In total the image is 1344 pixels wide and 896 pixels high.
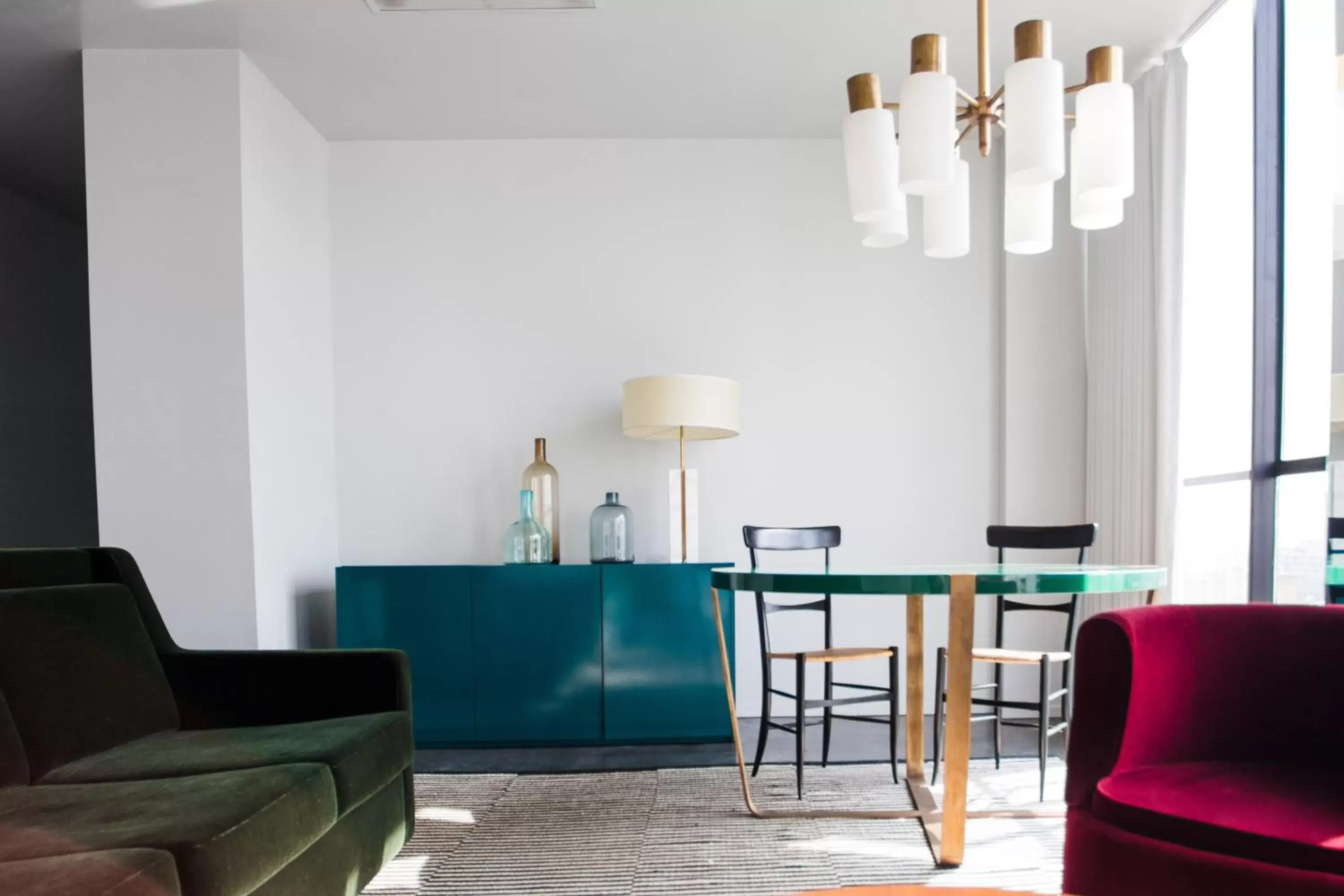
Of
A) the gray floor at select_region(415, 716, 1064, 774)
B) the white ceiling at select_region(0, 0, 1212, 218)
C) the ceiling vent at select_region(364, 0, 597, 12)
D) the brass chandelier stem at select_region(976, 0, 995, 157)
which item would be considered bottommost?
the gray floor at select_region(415, 716, 1064, 774)

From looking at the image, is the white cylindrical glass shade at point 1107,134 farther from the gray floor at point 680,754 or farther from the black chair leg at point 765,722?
the gray floor at point 680,754

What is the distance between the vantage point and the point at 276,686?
97.3 inches

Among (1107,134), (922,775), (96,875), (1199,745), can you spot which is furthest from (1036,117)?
(96,875)

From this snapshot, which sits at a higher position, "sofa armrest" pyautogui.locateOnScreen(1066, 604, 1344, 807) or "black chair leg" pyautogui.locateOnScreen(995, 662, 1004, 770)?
"sofa armrest" pyautogui.locateOnScreen(1066, 604, 1344, 807)

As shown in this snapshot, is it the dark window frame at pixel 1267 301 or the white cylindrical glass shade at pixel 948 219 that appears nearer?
the white cylindrical glass shade at pixel 948 219

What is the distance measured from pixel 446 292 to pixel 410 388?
1.61ft

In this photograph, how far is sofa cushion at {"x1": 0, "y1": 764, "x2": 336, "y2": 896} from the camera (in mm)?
1484

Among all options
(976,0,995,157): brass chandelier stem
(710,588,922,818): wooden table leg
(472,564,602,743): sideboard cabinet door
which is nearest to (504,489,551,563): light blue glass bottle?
(472,564,602,743): sideboard cabinet door

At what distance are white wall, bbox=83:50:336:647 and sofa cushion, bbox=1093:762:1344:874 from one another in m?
3.05

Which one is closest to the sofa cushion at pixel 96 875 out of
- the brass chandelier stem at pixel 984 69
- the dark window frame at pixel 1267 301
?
the brass chandelier stem at pixel 984 69

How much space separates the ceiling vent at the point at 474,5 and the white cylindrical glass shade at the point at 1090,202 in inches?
72.7

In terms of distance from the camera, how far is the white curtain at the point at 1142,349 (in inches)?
140

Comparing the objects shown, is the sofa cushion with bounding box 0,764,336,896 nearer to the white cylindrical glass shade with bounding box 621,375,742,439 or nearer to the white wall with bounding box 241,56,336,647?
the white wall with bounding box 241,56,336,647

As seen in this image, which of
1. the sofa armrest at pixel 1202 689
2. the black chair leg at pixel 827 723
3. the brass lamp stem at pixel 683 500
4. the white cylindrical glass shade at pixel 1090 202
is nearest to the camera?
the sofa armrest at pixel 1202 689
